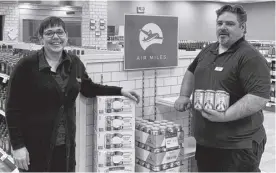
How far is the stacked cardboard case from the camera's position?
293cm

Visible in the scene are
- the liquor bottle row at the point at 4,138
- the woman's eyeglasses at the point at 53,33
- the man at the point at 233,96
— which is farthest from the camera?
the liquor bottle row at the point at 4,138

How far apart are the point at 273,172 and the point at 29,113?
379 cm

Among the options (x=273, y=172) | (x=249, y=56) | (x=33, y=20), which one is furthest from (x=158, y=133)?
(x=33, y=20)

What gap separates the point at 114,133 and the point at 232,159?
0.96 m

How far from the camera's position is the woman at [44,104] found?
96.7 inches

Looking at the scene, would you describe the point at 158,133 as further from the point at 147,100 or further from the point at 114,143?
the point at 147,100

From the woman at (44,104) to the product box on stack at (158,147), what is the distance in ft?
2.20

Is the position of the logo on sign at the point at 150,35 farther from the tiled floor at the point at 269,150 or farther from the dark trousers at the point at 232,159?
the tiled floor at the point at 269,150

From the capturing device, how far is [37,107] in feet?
8.14

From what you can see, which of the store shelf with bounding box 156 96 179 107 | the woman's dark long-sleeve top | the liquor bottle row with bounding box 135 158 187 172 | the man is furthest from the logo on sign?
the liquor bottle row with bounding box 135 158 187 172

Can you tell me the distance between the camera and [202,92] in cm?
247

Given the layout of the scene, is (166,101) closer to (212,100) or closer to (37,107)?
(212,100)

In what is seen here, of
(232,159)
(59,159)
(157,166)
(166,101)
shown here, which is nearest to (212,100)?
(232,159)

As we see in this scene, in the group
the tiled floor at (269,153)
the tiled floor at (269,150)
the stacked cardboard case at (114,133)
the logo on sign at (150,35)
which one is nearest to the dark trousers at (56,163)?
the stacked cardboard case at (114,133)
